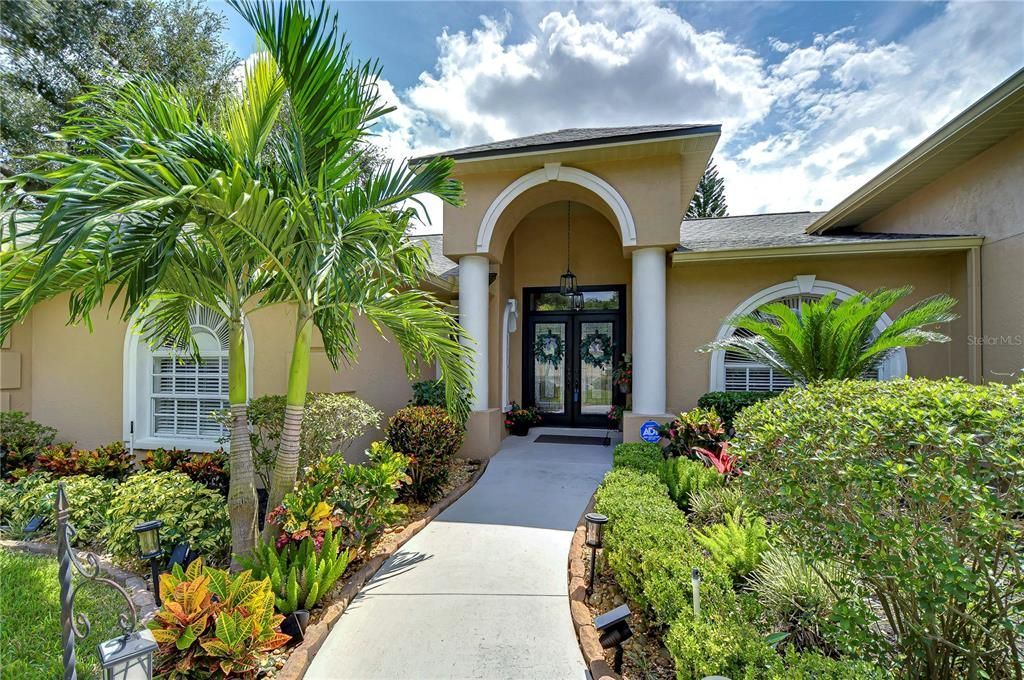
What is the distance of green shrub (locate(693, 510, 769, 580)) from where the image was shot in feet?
11.2

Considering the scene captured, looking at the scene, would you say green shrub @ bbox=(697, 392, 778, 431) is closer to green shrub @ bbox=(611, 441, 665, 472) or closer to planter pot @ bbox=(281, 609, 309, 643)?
green shrub @ bbox=(611, 441, 665, 472)

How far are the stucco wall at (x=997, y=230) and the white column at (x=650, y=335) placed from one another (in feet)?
16.0

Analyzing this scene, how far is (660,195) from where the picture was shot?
7.63m

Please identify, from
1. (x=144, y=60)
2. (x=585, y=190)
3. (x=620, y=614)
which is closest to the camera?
(x=620, y=614)

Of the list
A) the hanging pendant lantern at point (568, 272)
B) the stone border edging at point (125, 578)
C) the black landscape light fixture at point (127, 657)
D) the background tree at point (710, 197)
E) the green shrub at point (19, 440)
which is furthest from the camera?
the background tree at point (710, 197)

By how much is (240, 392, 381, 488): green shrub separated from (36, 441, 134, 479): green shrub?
2734 millimetres

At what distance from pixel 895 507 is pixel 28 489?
30.4ft

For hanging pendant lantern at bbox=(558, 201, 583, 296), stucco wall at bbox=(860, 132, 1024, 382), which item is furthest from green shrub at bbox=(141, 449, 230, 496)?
stucco wall at bbox=(860, 132, 1024, 382)

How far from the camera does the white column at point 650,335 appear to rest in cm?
769

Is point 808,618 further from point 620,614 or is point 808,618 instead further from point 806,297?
point 806,297

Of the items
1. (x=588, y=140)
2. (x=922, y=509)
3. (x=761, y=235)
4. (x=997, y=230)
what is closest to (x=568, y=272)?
(x=588, y=140)

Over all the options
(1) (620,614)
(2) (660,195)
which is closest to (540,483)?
(1) (620,614)

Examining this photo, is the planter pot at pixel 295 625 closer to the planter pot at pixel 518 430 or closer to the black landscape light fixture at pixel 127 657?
the black landscape light fixture at pixel 127 657

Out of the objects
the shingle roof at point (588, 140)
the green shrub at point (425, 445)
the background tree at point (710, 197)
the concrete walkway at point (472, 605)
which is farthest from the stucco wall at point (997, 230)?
the background tree at point (710, 197)
